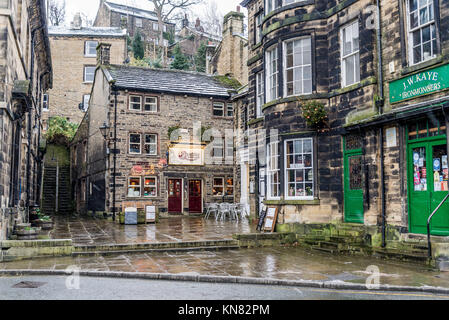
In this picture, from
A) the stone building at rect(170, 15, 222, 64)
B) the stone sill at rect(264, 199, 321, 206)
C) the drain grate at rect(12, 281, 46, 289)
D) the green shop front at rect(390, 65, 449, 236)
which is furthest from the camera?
the stone building at rect(170, 15, 222, 64)

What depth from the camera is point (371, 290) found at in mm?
7719

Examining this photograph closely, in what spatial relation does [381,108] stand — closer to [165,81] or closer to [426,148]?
[426,148]

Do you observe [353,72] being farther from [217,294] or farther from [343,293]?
[217,294]

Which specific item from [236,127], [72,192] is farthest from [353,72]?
[72,192]

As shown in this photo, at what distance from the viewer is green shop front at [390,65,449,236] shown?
34.3 ft

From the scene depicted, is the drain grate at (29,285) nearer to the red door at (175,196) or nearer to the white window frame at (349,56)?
the white window frame at (349,56)

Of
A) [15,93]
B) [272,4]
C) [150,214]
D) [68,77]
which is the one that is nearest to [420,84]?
[272,4]

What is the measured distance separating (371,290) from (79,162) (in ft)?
95.9

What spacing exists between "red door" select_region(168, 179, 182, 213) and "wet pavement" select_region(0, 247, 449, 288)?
46.6ft

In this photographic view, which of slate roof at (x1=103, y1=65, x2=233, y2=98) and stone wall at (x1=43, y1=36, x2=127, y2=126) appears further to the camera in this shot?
stone wall at (x1=43, y1=36, x2=127, y2=126)

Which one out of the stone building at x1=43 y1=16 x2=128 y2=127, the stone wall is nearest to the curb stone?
the stone building at x1=43 y1=16 x2=128 y2=127

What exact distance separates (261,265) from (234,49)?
2387 cm

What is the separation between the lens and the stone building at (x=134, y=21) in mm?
55500

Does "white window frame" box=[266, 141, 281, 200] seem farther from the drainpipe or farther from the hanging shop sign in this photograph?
the hanging shop sign
